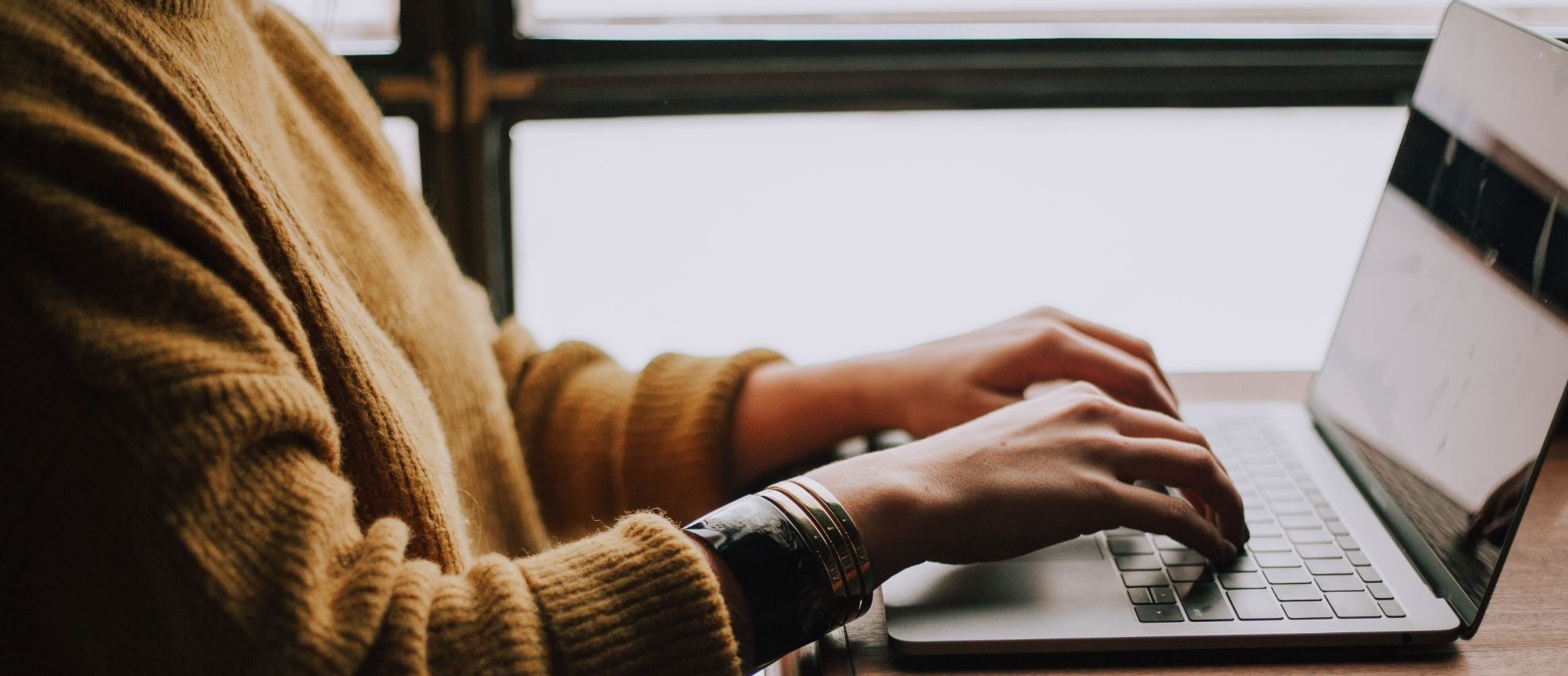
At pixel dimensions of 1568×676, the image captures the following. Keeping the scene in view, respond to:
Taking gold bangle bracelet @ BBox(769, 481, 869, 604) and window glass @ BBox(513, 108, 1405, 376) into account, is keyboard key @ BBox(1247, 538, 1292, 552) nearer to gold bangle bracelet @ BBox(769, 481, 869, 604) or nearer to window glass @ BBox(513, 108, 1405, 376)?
gold bangle bracelet @ BBox(769, 481, 869, 604)

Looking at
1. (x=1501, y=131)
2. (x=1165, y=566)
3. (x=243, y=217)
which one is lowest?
(x=1165, y=566)

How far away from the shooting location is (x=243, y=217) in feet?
1.72

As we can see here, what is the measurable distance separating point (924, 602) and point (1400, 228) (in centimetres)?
45

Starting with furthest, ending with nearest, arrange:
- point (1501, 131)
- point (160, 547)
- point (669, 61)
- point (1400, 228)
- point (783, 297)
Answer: point (783, 297) < point (669, 61) < point (1400, 228) < point (1501, 131) < point (160, 547)

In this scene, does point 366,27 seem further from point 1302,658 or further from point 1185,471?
point 1302,658

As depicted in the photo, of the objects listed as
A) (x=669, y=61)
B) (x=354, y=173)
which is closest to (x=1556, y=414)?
(x=354, y=173)

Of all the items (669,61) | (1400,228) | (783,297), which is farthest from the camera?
(783,297)

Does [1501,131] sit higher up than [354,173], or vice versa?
[1501,131]

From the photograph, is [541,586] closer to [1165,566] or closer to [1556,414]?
[1165,566]

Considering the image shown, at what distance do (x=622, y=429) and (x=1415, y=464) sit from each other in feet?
1.75

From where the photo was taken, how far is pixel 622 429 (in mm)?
822

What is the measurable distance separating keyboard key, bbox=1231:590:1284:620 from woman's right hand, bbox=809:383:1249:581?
0.12 feet

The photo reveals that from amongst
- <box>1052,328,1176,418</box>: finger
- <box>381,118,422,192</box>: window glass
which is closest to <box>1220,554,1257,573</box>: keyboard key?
<box>1052,328,1176,418</box>: finger

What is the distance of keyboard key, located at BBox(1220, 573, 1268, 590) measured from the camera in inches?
23.5
